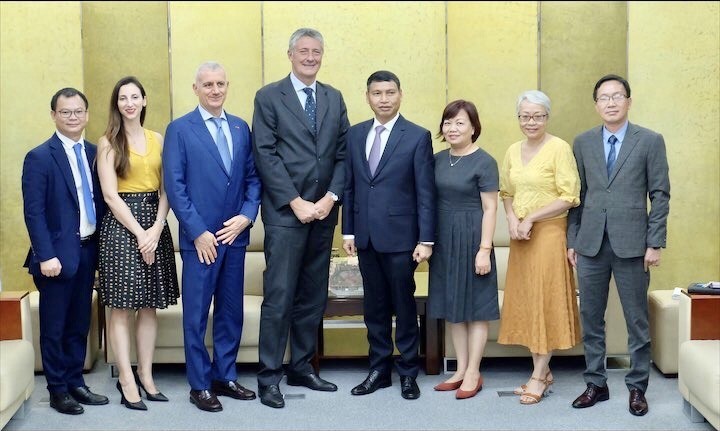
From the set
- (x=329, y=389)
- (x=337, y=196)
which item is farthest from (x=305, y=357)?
(x=337, y=196)

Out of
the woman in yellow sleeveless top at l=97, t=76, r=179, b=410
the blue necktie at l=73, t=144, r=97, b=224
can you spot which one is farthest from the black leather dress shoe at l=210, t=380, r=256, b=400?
the blue necktie at l=73, t=144, r=97, b=224

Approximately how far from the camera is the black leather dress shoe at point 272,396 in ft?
14.0

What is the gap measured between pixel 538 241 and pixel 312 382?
53.0 inches

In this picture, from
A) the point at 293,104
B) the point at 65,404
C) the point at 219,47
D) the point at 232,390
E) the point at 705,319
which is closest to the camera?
the point at 705,319

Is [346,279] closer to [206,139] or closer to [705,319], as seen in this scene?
[206,139]

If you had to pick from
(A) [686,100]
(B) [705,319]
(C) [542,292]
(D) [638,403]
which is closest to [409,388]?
(C) [542,292]

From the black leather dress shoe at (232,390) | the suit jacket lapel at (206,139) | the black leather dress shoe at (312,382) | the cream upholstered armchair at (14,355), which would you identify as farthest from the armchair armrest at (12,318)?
the black leather dress shoe at (312,382)

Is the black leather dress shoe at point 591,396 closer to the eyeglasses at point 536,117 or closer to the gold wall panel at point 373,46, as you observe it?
the eyeglasses at point 536,117

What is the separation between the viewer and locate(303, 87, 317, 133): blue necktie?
4.33m

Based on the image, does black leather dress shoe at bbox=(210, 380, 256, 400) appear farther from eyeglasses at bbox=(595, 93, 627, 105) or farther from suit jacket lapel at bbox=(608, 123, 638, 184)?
eyeglasses at bbox=(595, 93, 627, 105)

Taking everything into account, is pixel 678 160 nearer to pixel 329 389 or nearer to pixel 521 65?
pixel 521 65

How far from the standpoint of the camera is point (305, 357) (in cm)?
462

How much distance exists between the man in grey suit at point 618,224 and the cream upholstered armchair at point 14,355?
251 cm

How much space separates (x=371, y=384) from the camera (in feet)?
14.7
